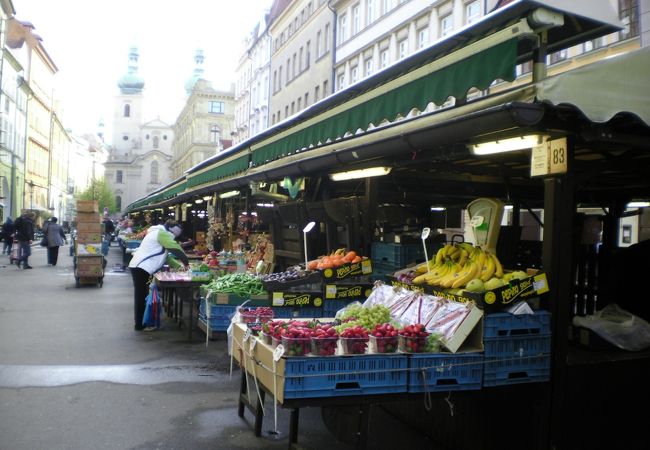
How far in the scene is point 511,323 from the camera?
15.0 ft

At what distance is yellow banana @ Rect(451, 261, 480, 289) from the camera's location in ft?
16.5

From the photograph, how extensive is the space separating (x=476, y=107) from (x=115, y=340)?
7.13 m

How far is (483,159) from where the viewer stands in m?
6.80

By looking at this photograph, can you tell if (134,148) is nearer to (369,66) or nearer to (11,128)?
(11,128)

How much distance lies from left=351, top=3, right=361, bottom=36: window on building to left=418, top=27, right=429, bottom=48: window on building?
7337 mm

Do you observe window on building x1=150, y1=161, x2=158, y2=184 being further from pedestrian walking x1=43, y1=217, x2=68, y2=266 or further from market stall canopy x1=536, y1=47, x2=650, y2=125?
market stall canopy x1=536, y1=47, x2=650, y2=125

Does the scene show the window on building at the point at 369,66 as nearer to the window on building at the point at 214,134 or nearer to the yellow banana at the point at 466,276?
the yellow banana at the point at 466,276

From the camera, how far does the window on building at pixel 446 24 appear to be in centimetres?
2542

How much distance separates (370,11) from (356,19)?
221cm

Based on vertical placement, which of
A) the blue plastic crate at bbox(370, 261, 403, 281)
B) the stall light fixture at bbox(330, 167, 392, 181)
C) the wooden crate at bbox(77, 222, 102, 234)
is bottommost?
the blue plastic crate at bbox(370, 261, 403, 281)

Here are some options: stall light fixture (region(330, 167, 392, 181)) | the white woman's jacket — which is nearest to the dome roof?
the white woman's jacket

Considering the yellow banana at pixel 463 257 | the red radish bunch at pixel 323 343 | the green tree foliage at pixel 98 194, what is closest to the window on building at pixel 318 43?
the yellow banana at pixel 463 257

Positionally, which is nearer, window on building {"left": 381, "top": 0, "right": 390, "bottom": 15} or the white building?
window on building {"left": 381, "top": 0, "right": 390, "bottom": 15}

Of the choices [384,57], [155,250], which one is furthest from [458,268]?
[384,57]
